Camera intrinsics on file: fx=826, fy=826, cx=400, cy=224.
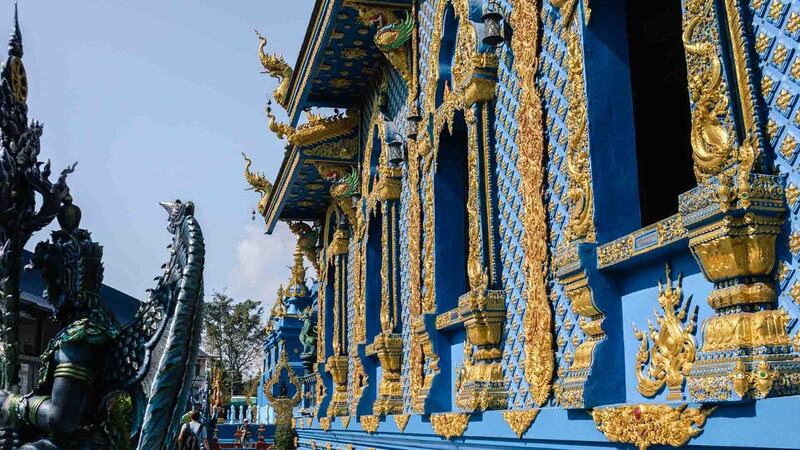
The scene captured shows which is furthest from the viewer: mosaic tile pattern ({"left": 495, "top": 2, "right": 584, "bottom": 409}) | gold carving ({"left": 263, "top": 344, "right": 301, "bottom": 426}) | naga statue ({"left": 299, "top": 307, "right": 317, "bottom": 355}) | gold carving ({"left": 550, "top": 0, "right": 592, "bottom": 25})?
gold carving ({"left": 263, "top": 344, "right": 301, "bottom": 426})

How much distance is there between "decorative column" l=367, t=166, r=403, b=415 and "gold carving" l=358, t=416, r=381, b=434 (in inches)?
6.1

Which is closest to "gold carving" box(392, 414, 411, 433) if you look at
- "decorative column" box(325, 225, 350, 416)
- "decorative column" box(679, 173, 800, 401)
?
"decorative column" box(325, 225, 350, 416)

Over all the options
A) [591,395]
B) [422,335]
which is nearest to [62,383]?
[591,395]

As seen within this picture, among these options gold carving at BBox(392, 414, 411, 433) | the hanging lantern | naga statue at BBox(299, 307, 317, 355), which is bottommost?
gold carving at BBox(392, 414, 411, 433)

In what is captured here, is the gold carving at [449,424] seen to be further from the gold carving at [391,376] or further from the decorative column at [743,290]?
the decorative column at [743,290]

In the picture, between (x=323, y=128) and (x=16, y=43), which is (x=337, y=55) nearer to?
(x=323, y=128)

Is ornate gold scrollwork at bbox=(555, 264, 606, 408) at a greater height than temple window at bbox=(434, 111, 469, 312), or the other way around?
temple window at bbox=(434, 111, 469, 312)

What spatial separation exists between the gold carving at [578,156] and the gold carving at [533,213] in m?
0.45

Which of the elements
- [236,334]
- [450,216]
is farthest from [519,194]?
[236,334]

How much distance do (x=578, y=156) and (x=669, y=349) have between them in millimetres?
1278

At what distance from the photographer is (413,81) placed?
8891 millimetres

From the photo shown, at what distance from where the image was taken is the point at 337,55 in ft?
36.2

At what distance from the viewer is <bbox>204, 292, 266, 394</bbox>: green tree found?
48.8 meters

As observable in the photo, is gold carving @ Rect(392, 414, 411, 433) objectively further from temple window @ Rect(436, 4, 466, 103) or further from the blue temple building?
temple window @ Rect(436, 4, 466, 103)
